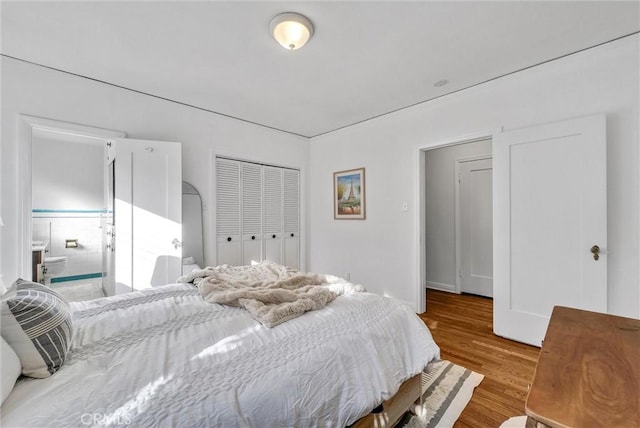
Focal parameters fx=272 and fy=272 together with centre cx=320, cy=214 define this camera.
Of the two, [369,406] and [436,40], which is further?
[436,40]

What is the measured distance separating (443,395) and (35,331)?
7.38 ft

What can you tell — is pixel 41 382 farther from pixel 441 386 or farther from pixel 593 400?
pixel 441 386

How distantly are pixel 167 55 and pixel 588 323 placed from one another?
3.26 meters

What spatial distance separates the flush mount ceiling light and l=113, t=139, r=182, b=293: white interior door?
5.67 ft

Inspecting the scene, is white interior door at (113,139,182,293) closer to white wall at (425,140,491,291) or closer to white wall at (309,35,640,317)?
white wall at (309,35,640,317)

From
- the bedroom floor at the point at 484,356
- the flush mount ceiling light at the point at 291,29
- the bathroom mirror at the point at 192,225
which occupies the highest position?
the flush mount ceiling light at the point at 291,29

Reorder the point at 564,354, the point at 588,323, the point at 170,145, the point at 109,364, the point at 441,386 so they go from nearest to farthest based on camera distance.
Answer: the point at 564,354
the point at 109,364
the point at 588,323
the point at 441,386
the point at 170,145

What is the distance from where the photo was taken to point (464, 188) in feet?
14.5

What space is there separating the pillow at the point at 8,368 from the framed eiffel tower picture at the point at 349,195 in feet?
11.7

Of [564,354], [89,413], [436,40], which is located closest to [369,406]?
[564,354]

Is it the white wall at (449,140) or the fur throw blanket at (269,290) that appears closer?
the fur throw blanket at (269,290)

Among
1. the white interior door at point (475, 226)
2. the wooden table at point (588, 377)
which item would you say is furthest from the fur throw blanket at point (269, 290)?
the white interior door at point (475, 226)

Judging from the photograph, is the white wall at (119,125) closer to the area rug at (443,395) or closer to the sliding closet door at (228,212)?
the sliding closet door at (228,212)

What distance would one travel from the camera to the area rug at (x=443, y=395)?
5.41 feet
